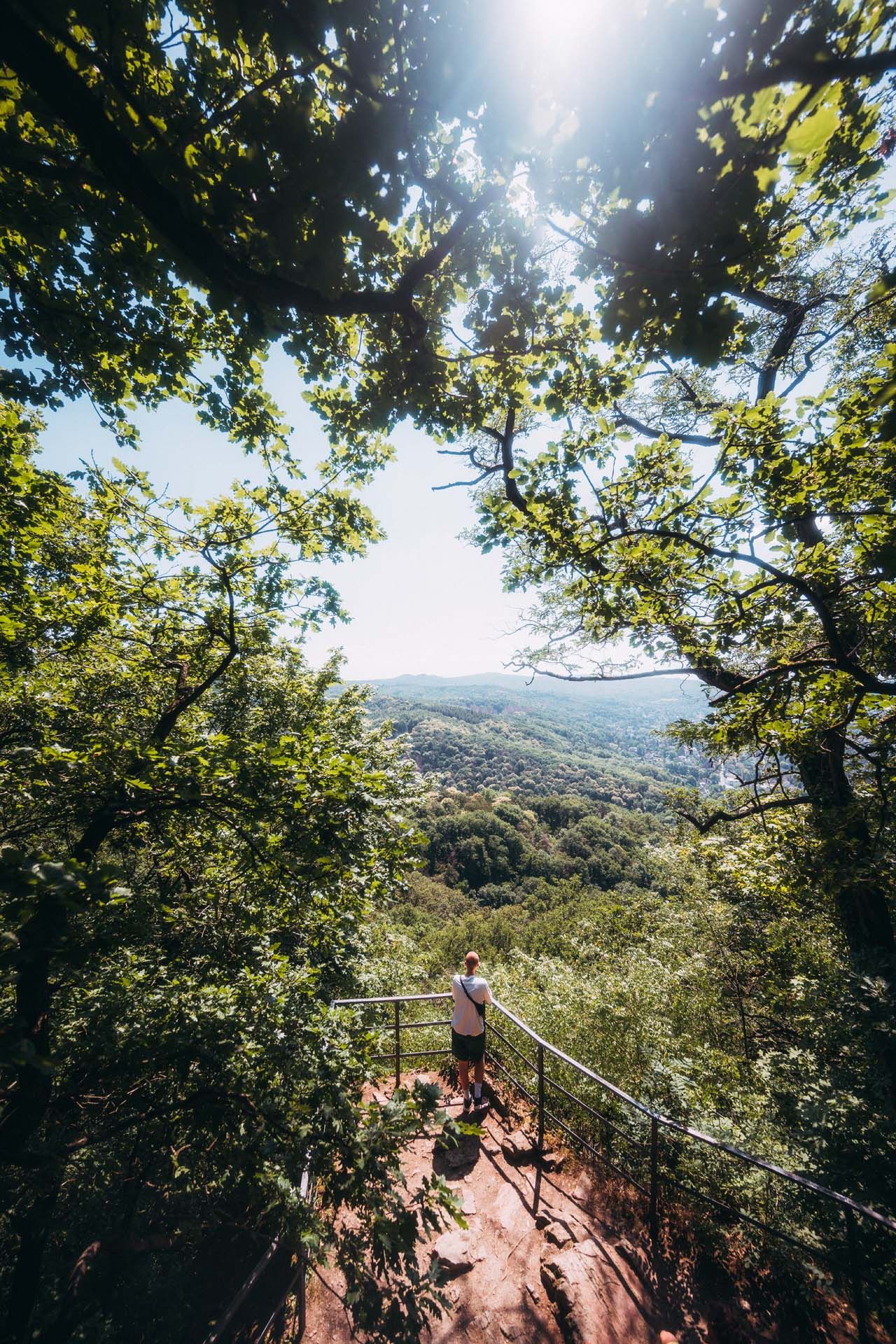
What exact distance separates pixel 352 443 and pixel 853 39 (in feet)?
14.2

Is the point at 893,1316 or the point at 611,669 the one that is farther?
the point at 611,669

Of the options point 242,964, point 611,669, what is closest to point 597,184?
point 611,669

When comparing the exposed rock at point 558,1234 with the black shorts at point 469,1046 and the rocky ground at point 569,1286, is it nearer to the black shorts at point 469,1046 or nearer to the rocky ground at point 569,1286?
the rocky ground at point 569,1286

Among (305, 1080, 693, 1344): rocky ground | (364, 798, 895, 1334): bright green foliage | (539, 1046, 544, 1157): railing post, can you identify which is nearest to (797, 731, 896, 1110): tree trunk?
(364, 798, 895, 1334): bright green foliage

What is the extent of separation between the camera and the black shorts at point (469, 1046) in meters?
5.03

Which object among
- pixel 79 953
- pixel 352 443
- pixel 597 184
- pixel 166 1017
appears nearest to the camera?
pixel 79 953

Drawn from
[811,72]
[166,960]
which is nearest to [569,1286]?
[166,960]

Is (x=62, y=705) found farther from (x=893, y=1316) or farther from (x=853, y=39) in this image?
(x=893, y=1316)

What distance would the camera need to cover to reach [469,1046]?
5.05 meters

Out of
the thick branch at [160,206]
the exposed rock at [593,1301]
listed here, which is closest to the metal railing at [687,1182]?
the exposed rock at [593,1301]

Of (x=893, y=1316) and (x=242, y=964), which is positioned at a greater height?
(x=242, y=964)

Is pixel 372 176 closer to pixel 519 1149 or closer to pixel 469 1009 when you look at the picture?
pixel 469 1009

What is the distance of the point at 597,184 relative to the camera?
9.12 feet

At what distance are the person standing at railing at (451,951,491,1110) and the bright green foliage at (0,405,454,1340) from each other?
149cm
